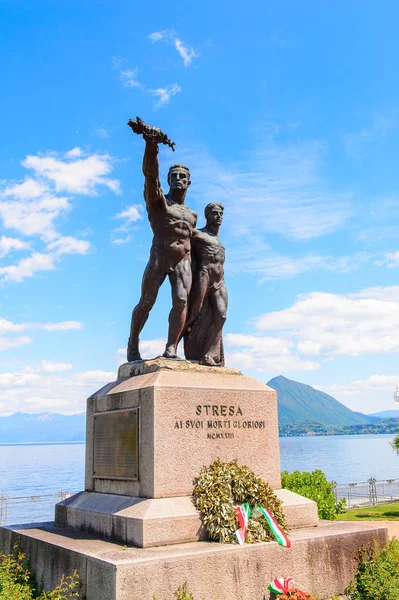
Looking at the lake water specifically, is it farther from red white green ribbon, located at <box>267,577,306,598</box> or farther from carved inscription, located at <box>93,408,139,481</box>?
red white green ribbon, located at <box>267,577,306,598</box>

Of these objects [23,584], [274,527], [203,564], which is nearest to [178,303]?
[274,527]

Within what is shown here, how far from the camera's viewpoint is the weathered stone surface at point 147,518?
6.02 meters

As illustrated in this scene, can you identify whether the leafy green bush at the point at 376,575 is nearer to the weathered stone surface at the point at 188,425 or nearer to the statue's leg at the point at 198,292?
the weathered stone surface at the point at 188,425

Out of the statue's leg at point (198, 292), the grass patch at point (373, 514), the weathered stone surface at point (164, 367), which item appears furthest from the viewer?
the grass patch at point (373, 514)

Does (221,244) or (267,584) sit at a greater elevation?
(221,244)

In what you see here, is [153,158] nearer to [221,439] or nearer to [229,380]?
[229,380]

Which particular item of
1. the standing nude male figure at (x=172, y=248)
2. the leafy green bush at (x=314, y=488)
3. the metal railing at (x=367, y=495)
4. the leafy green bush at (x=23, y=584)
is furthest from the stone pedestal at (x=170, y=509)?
the metal railing at (x=367, y=495)

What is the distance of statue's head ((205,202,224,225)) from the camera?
867 centimetres

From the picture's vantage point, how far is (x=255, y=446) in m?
7.52

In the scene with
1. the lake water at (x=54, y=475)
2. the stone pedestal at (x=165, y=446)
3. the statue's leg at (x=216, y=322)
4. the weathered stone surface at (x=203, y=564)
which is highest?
the statue's leg at (x=216, y=322)

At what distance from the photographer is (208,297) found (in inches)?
337

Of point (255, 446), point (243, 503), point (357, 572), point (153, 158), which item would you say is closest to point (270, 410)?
point (255, 446)

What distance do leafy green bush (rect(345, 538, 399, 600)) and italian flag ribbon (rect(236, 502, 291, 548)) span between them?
98 centimetres

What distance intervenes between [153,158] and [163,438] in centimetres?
355
